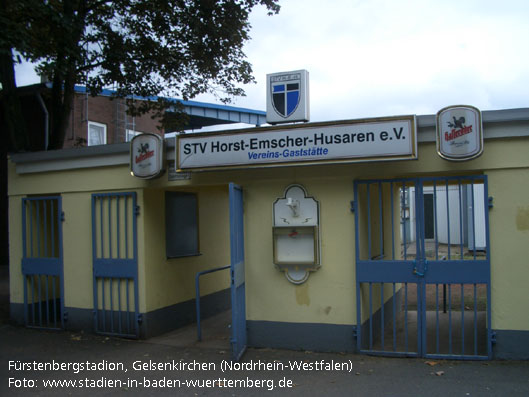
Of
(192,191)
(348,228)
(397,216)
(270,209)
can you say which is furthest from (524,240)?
(192,191)

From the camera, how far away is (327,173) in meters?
6.81

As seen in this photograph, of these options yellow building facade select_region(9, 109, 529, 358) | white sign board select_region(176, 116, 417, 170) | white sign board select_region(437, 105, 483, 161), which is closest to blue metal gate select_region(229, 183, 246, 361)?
yellow building facade select_region(9, 109, 529, 358)

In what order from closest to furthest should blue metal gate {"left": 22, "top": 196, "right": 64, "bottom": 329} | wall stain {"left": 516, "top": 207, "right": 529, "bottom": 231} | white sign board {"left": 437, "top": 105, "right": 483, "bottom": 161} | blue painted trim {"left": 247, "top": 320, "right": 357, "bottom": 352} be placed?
white sign board {"left": 437, "top": 105, "right": 483, "bottom": 161} → wall stain {"left": 516, "top": 207, "right": 529, "bottom": 231} → blue painted trim {"left": 247, "top": 320, "right": 357, "bottom": 352} → blue metal gate {"left": 22, "top": 196, "right": 64, "bottom": 329}

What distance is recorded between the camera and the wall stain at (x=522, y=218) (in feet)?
19.8

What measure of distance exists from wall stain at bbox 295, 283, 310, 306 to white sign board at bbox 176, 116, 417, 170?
5.72 ft

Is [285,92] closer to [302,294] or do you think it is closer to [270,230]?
[270,230]

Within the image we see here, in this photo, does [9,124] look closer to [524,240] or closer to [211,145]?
[211,145]

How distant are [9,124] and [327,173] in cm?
656

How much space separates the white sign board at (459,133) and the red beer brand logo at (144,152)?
4.16m

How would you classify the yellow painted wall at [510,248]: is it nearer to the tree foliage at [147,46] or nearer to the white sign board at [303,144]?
the white sign board at [303,144]

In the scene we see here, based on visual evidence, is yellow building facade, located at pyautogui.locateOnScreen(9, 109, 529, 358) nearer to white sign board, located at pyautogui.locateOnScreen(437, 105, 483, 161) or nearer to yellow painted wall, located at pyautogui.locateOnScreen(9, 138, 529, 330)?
yellow painted wall, located at pyautogui.locateOnScreen(9, 138, 529, 330)

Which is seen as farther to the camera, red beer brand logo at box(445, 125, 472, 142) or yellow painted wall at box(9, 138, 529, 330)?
yellow painted wall at box(9, 138, 529, 330)

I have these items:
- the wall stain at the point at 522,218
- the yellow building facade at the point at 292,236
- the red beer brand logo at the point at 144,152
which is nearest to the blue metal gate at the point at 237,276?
the yellow building facade at the point at 292,236

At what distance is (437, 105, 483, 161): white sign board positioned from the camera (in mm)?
5875
